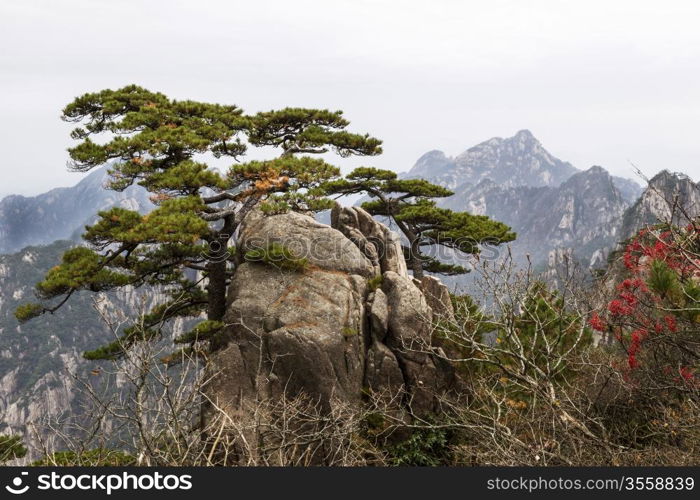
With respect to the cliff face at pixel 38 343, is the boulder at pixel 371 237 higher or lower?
higher

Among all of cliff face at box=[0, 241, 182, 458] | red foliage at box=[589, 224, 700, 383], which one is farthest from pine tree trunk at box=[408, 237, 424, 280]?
cliff face at box=[0, 241, 182, 458]

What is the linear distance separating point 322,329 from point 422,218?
9.85m

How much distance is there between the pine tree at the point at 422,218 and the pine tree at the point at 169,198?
549 cm

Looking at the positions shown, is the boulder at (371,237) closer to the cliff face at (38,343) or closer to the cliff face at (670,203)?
the cliff face at (670,203)

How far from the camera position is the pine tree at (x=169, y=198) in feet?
42.8

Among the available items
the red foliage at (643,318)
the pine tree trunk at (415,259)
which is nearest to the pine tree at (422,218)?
the pine tree trunk at (415,259)

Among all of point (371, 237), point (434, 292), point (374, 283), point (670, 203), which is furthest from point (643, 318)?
point (371, 237)

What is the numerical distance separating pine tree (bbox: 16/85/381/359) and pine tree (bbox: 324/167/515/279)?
5487 millimetres

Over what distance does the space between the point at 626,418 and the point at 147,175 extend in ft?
47.2

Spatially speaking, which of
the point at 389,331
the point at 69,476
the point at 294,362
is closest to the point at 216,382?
the point at 294,362

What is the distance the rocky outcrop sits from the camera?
1345 cm

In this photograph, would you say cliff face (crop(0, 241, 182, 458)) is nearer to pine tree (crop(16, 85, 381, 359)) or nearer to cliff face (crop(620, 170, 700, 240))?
cliff face (crop(620, 170, 700, 240))

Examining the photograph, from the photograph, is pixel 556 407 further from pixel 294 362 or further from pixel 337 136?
pixel 337 136

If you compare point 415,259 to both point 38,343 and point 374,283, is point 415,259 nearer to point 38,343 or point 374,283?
point 374,283
